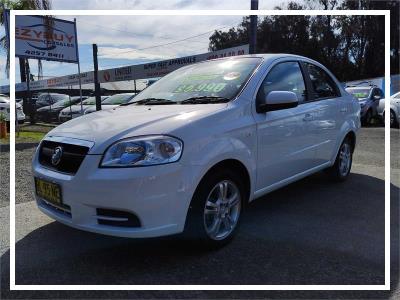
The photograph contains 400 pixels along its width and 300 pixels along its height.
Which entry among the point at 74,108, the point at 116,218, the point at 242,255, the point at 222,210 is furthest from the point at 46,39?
the point at 242,255

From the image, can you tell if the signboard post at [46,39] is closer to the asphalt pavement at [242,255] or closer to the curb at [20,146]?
the curb at [20,146]

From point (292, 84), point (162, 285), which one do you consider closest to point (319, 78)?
point (292, 84)

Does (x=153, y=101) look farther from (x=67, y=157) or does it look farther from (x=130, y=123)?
(x=67, y=157)

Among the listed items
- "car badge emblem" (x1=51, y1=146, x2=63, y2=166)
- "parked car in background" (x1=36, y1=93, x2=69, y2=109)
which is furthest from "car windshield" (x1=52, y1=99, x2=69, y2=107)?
"car badge emblem" (x1=51, y1=146, x2=63, y2=166)

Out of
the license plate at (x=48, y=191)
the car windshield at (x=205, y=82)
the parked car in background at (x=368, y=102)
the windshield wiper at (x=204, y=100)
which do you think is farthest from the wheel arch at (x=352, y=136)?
the parked car in background at (x=368, y=102)

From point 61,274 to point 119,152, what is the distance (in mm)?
996

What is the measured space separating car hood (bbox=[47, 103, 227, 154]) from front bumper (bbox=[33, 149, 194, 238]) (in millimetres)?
213

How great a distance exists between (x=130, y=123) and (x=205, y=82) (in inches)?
43.7

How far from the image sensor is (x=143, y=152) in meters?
2.93

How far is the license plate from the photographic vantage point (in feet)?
10.4

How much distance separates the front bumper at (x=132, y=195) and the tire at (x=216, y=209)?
0.43 ft

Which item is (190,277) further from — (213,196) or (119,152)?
(119,152)

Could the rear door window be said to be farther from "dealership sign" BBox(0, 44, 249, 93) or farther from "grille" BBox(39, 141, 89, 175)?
"dealership sign" BBox(0, 44, 249, 93)

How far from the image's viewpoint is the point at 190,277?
2.97 meters
